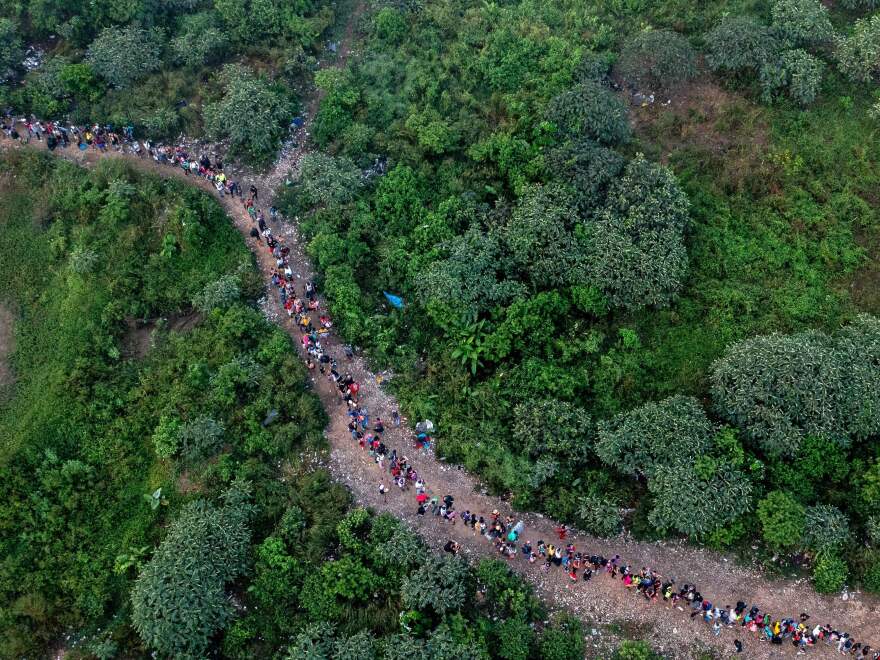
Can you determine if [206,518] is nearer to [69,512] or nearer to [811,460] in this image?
[69,512]

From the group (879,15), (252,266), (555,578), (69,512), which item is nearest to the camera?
(555,578)

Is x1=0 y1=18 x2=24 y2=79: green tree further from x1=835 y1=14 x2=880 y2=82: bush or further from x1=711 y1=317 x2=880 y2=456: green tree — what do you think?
x1=835 y1=14 x2=880 y2=82: bush

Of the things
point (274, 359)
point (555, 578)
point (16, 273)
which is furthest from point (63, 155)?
point (555, 578)

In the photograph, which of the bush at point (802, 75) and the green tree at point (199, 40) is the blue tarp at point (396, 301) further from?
the bush at point (802, 75)

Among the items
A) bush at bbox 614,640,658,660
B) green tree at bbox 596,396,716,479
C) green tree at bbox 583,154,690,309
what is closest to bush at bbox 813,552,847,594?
green tree at bbox 596,396,716,479

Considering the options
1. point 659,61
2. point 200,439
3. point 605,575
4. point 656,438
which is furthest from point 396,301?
point 659,61

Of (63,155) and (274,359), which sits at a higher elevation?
(63,155)
